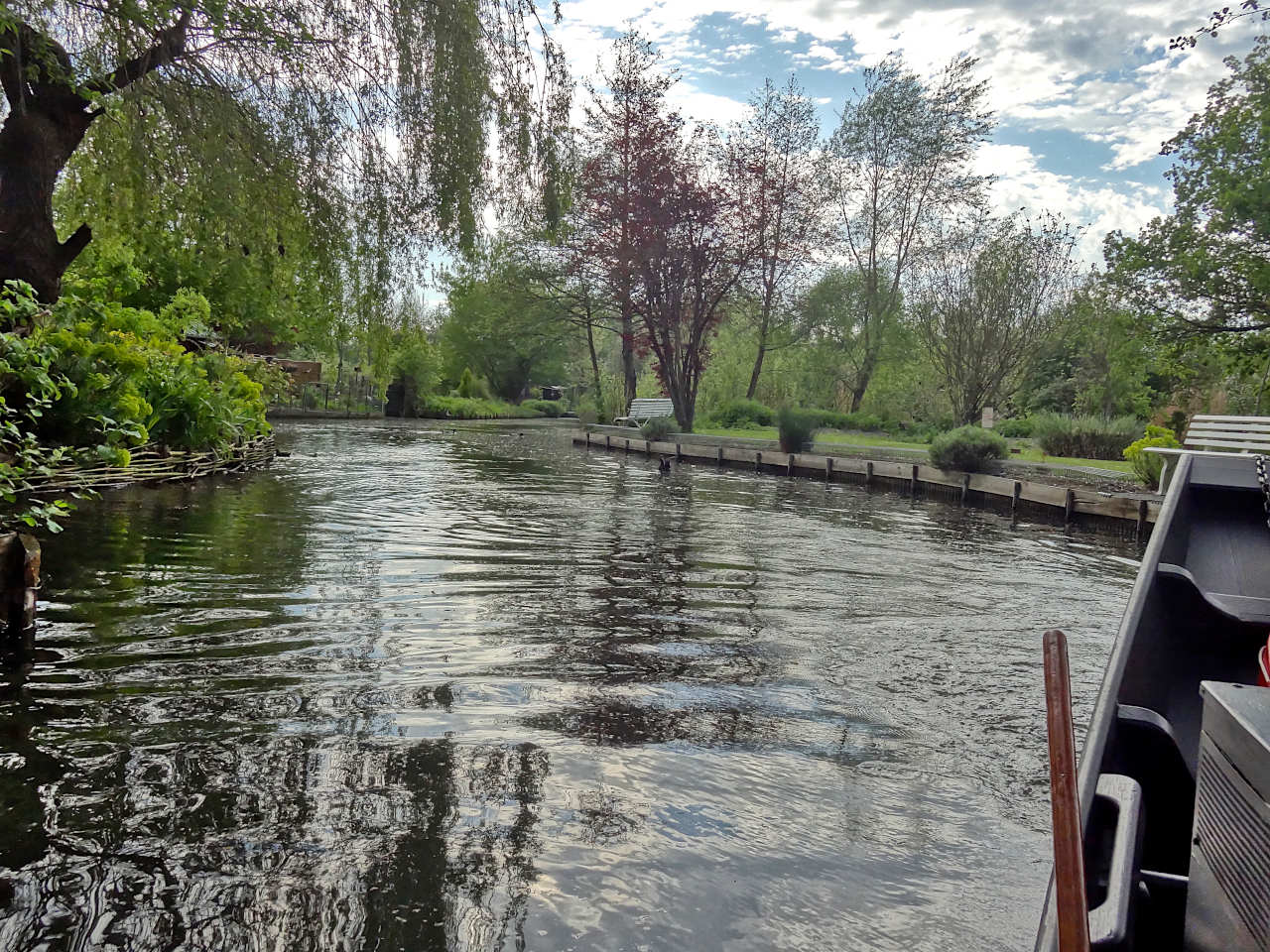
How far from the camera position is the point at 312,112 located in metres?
5.73

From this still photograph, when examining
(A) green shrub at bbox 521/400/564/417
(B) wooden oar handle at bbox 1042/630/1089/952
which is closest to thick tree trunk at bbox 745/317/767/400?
(A) green shrub at bbox 521/400/564/417

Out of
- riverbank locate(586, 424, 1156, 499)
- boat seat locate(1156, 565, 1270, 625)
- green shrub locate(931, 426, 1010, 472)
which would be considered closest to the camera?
boat seat locate(1156, 565, 1270, 625)

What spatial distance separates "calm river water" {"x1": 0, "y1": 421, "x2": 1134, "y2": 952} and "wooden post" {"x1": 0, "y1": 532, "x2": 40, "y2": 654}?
0.66 feet

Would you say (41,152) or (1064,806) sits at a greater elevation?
(41,152)

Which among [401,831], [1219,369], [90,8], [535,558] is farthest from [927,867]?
[1219,369]

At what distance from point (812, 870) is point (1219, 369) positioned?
808 inches

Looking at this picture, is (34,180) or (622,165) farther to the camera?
(622,165)

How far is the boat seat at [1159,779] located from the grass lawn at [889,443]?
47.4 feet

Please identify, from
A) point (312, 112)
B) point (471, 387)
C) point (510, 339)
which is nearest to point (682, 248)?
point (510, 339)

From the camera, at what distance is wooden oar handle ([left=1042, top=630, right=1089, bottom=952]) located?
961 millimetres

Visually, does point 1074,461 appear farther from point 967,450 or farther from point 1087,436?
point 967,450

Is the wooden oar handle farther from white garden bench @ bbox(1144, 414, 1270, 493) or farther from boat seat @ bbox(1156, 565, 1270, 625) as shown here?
white garden bench @ bbox(1144, 414, 1270, 493)

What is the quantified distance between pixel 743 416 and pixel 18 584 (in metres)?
25.0

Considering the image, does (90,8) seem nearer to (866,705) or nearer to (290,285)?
(290,285)
